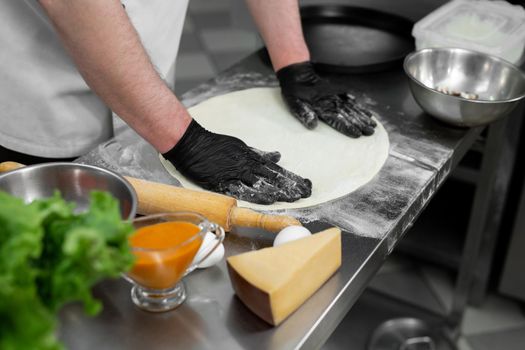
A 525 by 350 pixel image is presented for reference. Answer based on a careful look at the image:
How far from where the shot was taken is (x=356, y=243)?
1271mm

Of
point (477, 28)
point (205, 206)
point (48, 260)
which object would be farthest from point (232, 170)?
point (477, 28)

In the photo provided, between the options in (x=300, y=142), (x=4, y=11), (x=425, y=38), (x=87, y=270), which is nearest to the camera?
(x=87, y=270)

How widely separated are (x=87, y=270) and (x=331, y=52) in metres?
1.52

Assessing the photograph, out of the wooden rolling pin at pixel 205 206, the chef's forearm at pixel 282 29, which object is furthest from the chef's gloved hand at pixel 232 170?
the chef's forearm at pixel 282 29

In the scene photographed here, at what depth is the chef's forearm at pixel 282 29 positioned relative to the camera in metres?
1.83

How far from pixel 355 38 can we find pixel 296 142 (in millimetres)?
656

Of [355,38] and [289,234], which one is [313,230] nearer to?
[289,234]

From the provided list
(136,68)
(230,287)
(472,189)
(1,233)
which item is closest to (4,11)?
(136,68)

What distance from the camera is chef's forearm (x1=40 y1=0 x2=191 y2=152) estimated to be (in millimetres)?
1285

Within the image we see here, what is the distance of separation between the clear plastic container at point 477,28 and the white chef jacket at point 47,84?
0.77 meters

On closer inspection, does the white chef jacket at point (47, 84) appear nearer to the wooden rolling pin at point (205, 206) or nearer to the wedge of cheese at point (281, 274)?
the wooden rolling pin at point (205, 206)

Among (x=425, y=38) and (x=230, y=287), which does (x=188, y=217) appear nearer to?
(x=230, y=287)

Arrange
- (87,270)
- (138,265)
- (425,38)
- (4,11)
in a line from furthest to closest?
1. (425,38)
2. (4,11)
3. (138,265)
4. (87,270)

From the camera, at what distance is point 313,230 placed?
4.26 ft
